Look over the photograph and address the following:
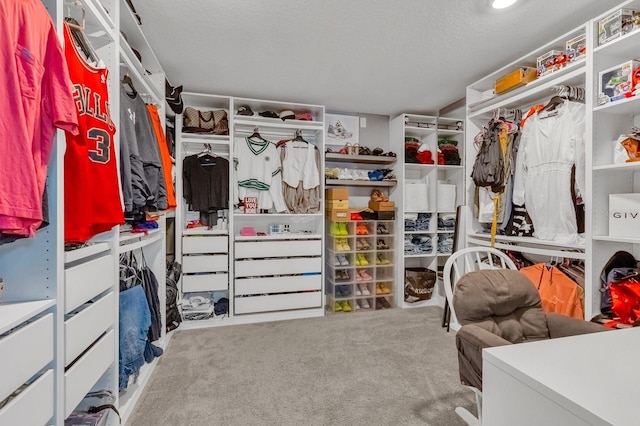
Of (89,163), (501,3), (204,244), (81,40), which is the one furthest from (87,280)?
(501,3)

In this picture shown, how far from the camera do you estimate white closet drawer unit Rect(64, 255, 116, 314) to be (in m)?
1.16

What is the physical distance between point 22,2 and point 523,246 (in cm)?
320

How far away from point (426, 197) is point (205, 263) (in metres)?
2.63

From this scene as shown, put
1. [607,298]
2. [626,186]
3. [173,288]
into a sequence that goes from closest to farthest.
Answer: [607,298] → [626,186] → [173,288]

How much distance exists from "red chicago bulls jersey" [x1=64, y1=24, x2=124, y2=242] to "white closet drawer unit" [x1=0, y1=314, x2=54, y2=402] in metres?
0.37

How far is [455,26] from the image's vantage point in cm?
209

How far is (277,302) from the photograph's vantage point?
334cm

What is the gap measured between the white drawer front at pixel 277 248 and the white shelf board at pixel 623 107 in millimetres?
2522

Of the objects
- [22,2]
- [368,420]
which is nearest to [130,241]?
[22,2]

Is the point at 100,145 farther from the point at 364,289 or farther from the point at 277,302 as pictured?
the point at 364,289

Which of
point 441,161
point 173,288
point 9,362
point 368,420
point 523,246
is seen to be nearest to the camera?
point 9,362

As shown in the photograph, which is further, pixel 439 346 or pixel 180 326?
pixel 180 326

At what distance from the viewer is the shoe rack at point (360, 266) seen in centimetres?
362

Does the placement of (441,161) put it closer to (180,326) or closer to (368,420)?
(368,420)
